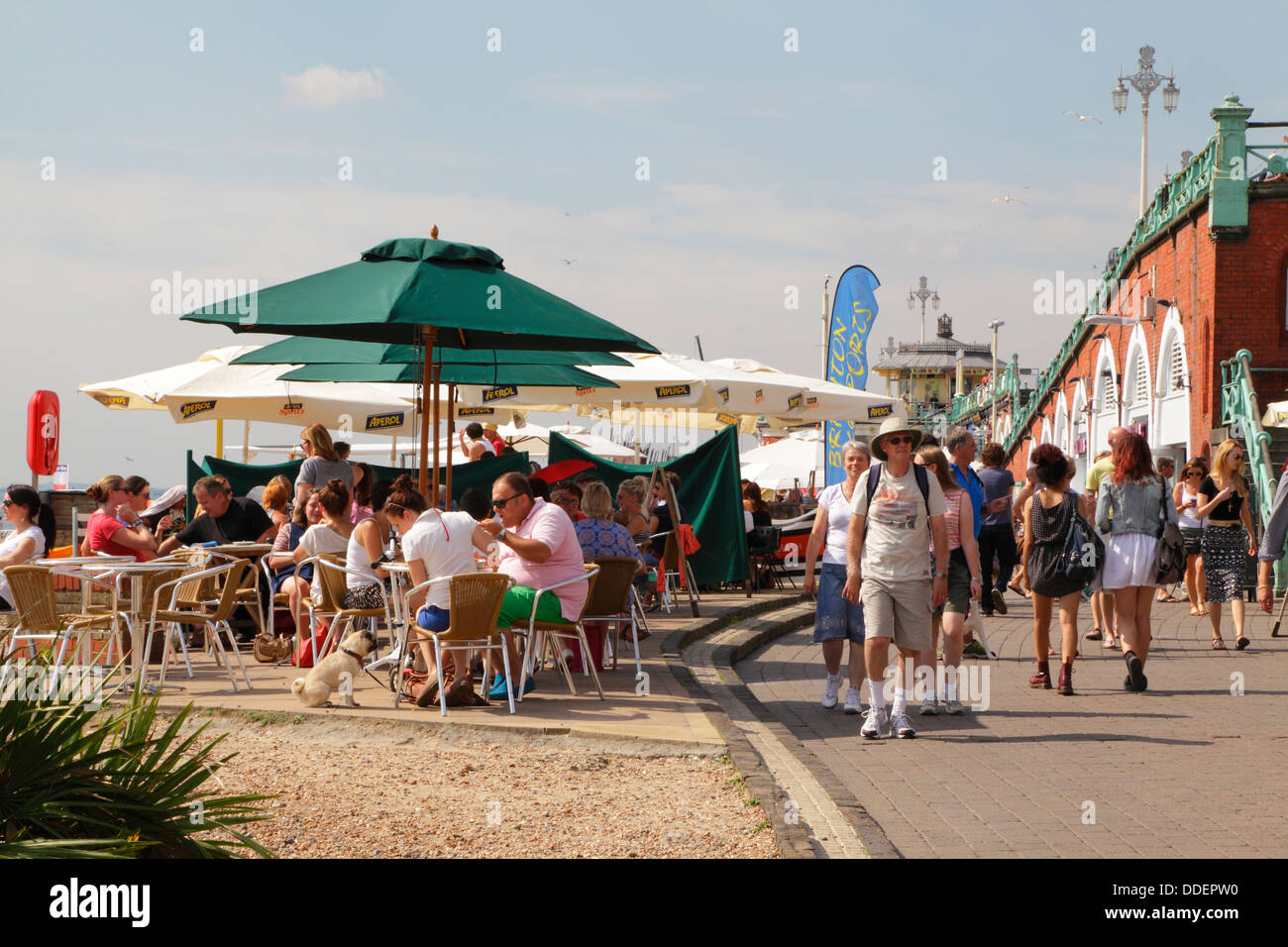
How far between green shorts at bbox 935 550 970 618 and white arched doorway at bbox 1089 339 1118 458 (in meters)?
23.7

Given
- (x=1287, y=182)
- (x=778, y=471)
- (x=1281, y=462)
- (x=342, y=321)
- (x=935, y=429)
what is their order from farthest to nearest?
(x=935, y=429) → (x=778, y=471) → (x=1287, y=182) → (x=1281, y=462) → (x=342, y=321)

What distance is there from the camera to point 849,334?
2212 cm

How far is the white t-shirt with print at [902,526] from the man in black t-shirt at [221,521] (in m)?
6.20

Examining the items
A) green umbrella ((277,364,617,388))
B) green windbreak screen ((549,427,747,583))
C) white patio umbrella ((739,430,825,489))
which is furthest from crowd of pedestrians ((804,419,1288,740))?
white patio umbrella ((739,430,825,489))

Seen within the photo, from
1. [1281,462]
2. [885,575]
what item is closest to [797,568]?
[1281,462]

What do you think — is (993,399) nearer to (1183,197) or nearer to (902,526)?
(1183,197)

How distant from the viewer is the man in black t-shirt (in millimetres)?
12125

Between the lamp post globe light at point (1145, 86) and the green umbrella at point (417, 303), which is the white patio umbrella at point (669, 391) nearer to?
the green umbrella at point (417, 303)

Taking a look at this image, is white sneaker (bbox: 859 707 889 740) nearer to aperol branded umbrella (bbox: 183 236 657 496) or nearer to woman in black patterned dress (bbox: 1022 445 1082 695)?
woman in black patterned dress (bbox: 1022 445 1082 695)

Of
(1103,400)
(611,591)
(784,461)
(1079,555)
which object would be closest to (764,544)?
(1079,555)

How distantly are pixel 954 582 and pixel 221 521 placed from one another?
21.1 ft

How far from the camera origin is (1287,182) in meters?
23.0
